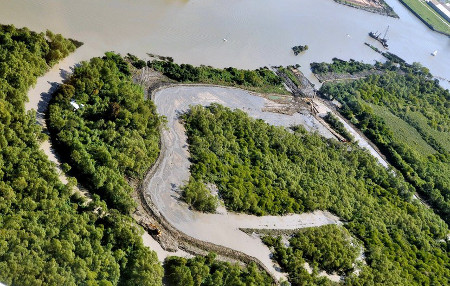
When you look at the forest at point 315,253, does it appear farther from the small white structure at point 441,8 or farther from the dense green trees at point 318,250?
the small white structure at point 441,8

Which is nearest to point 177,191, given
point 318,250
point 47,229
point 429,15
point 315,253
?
point 47,229

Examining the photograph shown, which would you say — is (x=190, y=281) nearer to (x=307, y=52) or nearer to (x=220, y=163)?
(x=220, y=163)

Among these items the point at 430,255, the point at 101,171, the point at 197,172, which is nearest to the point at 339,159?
the point at 430,255

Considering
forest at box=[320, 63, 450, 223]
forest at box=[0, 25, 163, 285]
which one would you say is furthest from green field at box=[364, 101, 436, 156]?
forest at box=[0, 25, 163, 285]

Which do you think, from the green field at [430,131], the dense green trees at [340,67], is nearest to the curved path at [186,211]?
the dense green trees at [340,67]

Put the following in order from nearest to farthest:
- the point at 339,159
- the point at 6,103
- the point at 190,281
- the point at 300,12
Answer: the point at 190,281 → the point at 6,103 → the point at 339,159 → the point at 300,12

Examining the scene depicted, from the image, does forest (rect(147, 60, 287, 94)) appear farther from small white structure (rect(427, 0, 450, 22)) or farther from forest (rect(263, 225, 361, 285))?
small white structure (rect(427, 0, 450, 22))
